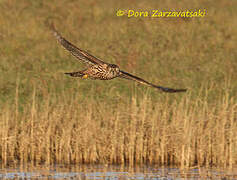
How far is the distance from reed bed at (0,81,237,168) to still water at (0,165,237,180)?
0.39 metres

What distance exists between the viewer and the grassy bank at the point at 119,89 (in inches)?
575

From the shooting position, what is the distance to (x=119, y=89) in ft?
70.6

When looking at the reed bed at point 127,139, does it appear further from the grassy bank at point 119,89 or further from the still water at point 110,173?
the still water at point 110,173

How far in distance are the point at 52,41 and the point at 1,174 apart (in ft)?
45.4

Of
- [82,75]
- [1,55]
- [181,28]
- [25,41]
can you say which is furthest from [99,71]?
[181,28]

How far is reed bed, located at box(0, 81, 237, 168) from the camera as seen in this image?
14484 millimetres

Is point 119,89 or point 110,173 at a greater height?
point 119,89

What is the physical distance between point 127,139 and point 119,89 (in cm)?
677
